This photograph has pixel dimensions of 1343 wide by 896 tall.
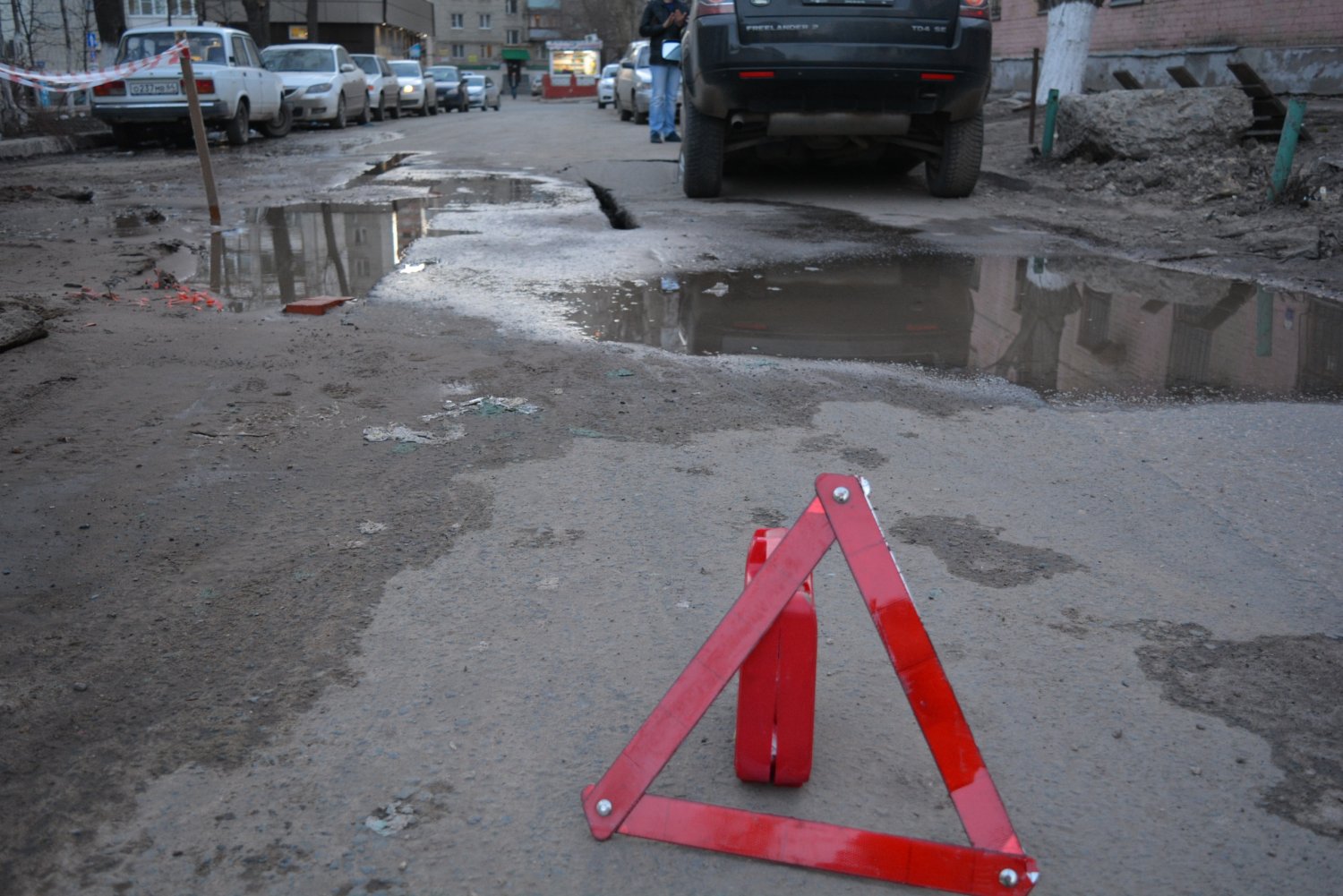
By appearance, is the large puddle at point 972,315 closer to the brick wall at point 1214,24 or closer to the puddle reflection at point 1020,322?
the puddle reflection at point 1020,322

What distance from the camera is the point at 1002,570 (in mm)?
3021

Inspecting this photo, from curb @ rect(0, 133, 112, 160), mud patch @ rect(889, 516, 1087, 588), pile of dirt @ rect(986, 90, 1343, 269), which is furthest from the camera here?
curb @ rect(0, 133, 112, 160)

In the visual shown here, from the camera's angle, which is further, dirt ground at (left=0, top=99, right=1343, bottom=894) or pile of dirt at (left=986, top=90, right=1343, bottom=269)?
pile of dirt at (left=986, top=90, right=1343, bottom=269)

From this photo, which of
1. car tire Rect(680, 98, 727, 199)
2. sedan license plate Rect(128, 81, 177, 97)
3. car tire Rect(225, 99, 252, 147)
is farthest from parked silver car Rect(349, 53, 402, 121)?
car tire Rect(680, 98, 727, 199)

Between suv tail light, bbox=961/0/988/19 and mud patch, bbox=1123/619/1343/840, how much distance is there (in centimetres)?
684

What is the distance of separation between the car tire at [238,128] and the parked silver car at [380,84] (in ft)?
25.3

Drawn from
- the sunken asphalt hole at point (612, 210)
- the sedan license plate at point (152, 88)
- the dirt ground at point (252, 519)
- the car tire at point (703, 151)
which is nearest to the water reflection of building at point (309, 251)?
the dirt ground at point (252, 519)

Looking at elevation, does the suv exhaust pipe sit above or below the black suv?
below

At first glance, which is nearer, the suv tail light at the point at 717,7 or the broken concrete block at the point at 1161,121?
the suv tail light at the point at 717,7

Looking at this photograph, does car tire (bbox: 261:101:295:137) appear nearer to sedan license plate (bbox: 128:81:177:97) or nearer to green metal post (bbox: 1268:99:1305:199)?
sedan license plate (bbox: 128:81:177:97)

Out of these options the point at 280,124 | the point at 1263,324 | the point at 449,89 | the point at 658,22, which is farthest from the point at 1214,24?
the point at 449,89

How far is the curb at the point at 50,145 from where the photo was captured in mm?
16516

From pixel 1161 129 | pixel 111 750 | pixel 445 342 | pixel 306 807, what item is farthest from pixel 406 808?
pixel 1161 129

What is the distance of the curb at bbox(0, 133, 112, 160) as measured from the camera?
650 inches
